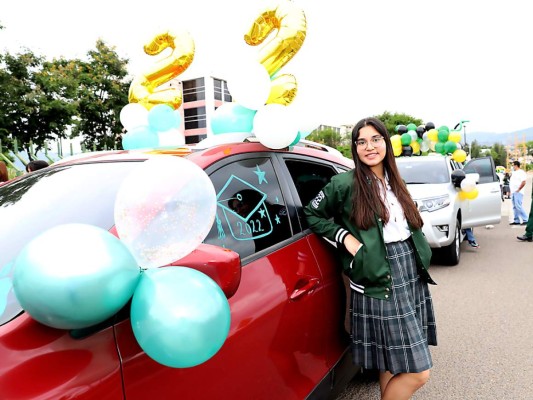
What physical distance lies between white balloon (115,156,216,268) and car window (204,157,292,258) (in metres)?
0.40

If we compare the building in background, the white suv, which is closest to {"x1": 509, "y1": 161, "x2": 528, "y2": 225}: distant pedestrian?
the white suv

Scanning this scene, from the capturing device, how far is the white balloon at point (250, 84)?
2498mm

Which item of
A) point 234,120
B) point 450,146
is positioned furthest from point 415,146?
point 234,120

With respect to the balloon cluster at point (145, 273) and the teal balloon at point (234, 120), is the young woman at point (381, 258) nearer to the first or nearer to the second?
the teal balloon at point (234, 120)

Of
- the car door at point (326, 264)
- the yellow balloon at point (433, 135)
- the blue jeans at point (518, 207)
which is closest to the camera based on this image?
the car door at point (326, 264)

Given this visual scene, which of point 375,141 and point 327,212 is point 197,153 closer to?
point 327,212

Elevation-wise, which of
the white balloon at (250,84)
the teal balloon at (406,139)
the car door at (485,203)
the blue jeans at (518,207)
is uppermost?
the white balloon at (250,84)

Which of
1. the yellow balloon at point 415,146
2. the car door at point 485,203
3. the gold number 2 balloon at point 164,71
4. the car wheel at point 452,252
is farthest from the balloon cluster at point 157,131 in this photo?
the yellow balloon at point 415,146

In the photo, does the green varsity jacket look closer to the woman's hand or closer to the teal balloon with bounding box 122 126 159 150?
the woman's hand

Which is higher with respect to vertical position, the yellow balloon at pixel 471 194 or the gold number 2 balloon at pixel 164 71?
the gold number 2 balloon at pixel 164 71

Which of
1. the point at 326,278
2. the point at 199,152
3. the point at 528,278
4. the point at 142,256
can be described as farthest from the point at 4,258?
the point at 528,278

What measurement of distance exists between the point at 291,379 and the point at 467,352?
241 cm

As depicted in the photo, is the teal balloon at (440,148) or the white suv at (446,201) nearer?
the white suv at (446,201)

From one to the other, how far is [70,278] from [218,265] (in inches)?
17.0
